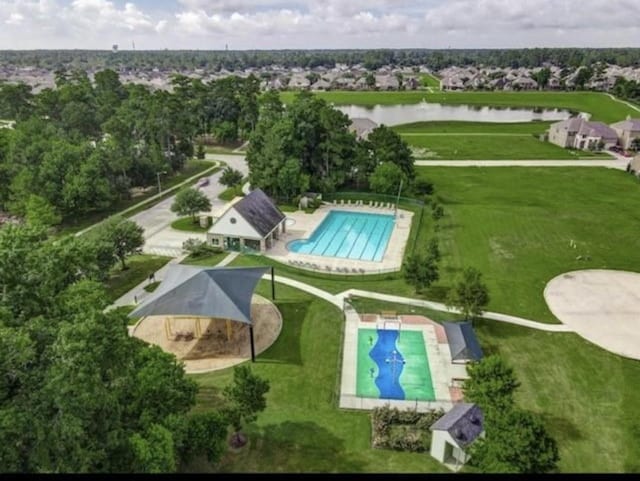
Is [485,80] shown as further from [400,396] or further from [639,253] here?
[400,396]

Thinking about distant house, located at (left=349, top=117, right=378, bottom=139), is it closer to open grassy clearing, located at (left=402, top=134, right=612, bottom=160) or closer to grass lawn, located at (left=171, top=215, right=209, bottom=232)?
open grassy clearing, located at (left=402, top=134, right=612, bottom=160)

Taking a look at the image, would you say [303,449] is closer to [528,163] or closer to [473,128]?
[528,163]

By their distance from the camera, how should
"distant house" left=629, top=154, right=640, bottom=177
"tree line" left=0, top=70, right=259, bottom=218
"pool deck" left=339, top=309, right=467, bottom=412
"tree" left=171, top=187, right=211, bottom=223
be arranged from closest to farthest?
"pool deck" left=339, top=309, right=467, bottom=412 < "tree line" left=0, top=70, right=259, bottom=218 < "tree" left=171, top=187, right=211, bottom=223 < "distant house" left=629, top=154, right=640, bottom=177

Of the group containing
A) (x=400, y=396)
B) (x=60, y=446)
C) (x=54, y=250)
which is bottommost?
(x=400, y=396)

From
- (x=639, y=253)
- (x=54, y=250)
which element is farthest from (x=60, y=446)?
(x=639, y=253)

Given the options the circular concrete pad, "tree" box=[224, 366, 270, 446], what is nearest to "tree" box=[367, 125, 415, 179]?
the circular concrete pad

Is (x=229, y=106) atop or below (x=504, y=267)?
atop
